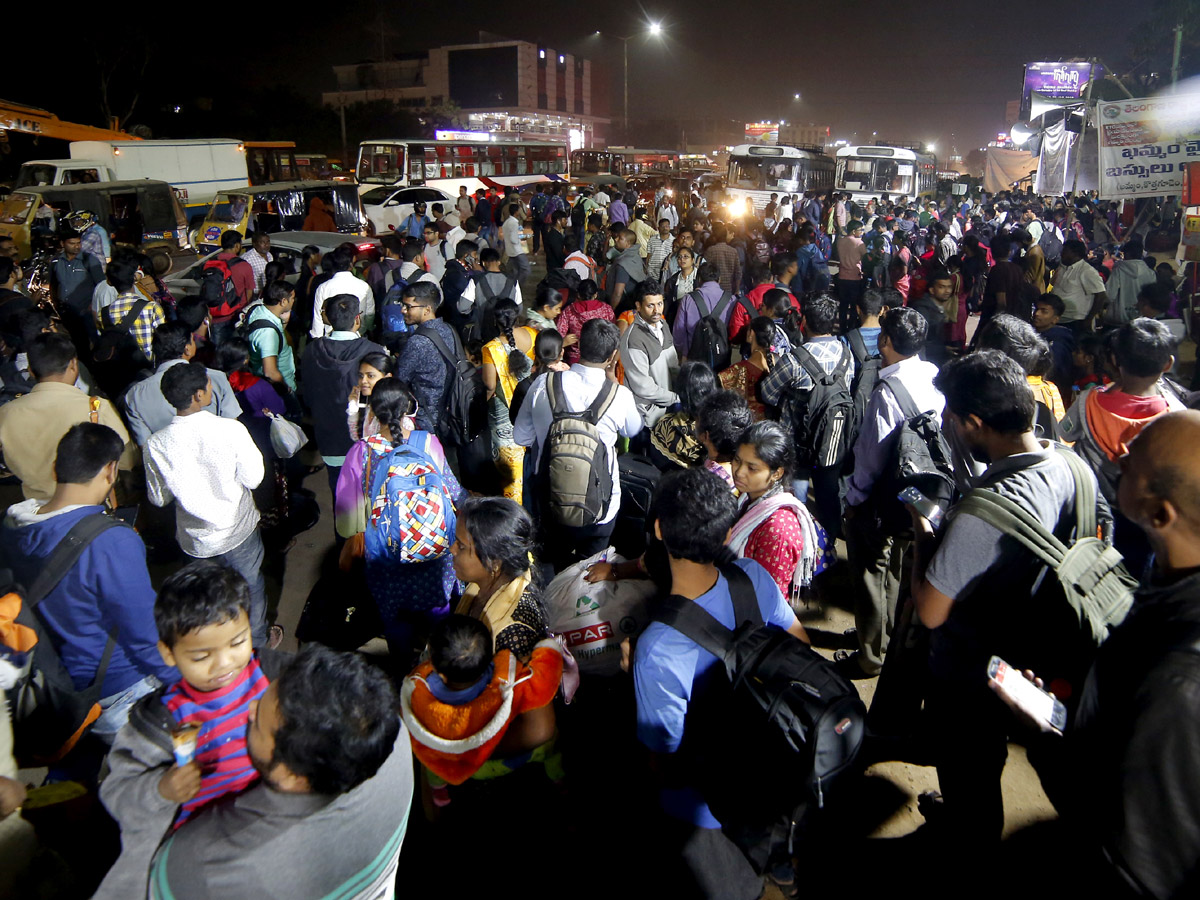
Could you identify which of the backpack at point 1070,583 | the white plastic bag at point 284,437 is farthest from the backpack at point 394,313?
the backpack at point 1070,583

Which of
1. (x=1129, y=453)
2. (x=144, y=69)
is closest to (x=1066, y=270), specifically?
(x=1129, y=453)

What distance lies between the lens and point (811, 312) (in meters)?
4.55

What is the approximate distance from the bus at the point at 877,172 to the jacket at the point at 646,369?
18780 mm

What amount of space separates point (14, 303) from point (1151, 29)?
47.4 metres

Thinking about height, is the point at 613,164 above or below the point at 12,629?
above

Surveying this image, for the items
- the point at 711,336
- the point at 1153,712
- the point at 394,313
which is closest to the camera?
the point at 1153,712

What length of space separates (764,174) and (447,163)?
1091 cm

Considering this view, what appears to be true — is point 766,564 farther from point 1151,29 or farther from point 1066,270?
point 1151,29

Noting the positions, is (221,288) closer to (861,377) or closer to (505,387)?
(505,387)

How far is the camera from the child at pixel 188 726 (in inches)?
66.1

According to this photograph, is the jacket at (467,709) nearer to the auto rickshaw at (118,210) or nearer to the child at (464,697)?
the child at (464,697)

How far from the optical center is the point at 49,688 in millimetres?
2475

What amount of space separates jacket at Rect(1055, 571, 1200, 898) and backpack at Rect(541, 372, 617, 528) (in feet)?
8.02

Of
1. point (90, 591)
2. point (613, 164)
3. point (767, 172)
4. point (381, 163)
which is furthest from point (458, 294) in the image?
point (613, 164)
